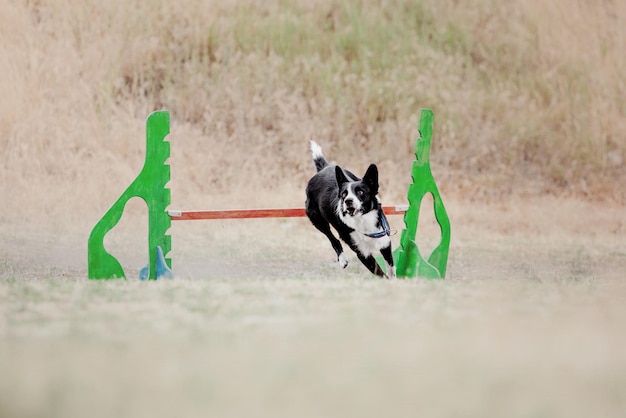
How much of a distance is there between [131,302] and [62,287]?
0.95m

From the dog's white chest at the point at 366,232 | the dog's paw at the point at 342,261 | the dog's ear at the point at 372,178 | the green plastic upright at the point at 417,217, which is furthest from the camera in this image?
the green plastic upright at the point at 417,217

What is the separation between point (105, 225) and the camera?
6.35 meters

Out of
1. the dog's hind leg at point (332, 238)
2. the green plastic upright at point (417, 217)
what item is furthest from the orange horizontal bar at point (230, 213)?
the green plastic upright at point (417, 217)

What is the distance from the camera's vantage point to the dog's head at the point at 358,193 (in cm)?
609

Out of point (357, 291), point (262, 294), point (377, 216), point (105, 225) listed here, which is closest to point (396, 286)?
point (357, 291)

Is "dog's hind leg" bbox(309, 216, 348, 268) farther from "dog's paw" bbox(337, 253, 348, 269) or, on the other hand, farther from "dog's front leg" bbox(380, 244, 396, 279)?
"dog's front leg" bbox(380, 244, 396, 279)

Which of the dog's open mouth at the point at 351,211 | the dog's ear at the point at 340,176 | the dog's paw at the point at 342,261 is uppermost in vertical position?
the dog's ear at the point at 340,176

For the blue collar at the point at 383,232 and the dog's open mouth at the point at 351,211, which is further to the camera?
the blue collar at the point at 383,232

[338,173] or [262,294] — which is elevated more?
[338,173]

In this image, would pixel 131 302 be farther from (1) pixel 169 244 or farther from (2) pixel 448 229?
(2) pixel 448 229

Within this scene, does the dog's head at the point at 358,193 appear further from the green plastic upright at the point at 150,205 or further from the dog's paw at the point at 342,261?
the green plastic upright at the point at 150,205

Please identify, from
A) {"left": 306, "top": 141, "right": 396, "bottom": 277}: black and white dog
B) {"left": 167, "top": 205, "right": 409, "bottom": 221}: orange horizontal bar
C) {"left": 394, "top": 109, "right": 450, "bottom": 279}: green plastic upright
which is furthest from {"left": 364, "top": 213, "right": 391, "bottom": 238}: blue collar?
{"left": 167, "top": 205, "right": 409, "bottom": 221}: orange horizontal bar

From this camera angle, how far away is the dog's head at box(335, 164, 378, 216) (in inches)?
240

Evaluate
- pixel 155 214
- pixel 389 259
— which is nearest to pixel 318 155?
pixel 389 259
